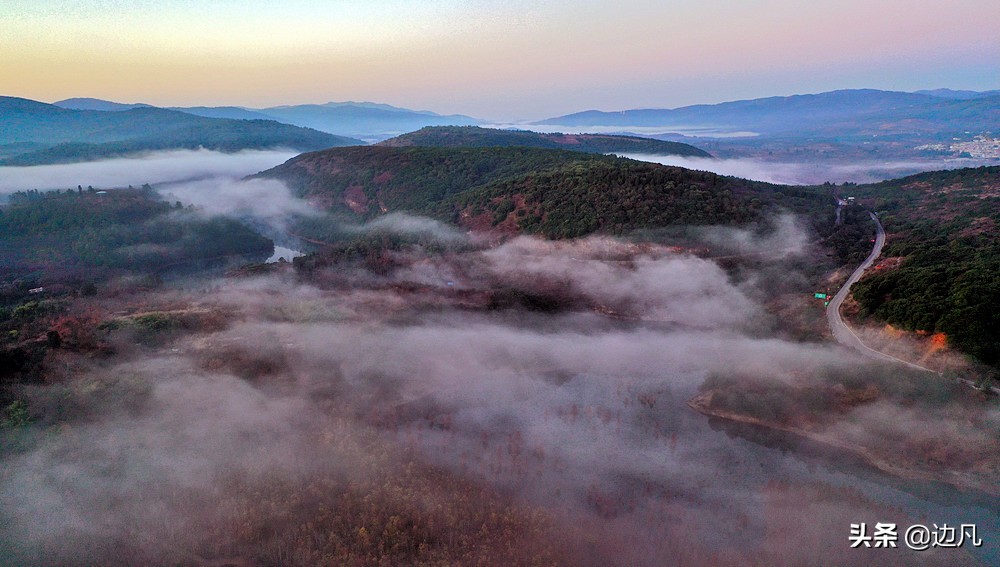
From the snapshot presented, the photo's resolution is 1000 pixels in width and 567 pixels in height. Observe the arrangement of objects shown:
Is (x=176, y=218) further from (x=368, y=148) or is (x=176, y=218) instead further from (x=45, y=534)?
(x=45, y=534)

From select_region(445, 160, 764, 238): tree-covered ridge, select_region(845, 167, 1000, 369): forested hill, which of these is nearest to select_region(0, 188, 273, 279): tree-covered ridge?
select_region(445, 160, 764, 238): tree-covered ridge

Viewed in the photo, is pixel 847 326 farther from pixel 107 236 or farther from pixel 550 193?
pixel 107 236

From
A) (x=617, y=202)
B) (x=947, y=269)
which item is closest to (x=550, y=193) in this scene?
(x=617, y=202)

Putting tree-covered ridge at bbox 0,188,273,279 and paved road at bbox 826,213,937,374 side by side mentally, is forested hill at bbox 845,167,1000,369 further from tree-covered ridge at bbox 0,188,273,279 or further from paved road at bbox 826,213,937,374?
tree-covered ridge at bbox 0,188,273,279

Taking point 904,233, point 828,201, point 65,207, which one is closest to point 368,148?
point 65,207

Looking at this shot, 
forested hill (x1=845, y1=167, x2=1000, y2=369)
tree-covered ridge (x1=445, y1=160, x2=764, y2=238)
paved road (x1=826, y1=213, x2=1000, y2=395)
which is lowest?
paved road (x1=826, y1=213, x2=1000, y2=395)

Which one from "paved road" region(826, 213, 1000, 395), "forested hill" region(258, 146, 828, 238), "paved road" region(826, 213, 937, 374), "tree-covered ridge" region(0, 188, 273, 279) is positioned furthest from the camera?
"tree-covered ridge" region(0, 188, 273, 279)

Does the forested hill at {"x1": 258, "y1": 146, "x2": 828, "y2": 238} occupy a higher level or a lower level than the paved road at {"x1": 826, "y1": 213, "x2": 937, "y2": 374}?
higher

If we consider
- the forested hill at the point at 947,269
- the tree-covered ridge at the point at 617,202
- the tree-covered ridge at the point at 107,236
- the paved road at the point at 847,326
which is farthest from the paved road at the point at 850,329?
the tree-covered ridge at the point at 107,236
